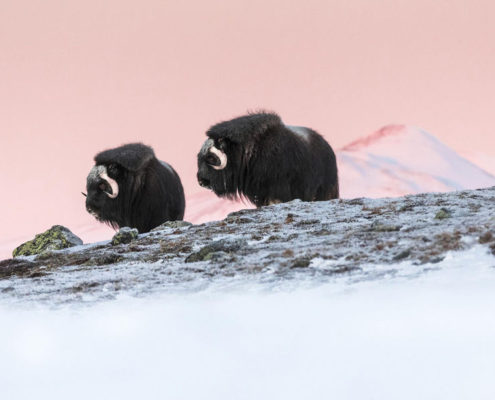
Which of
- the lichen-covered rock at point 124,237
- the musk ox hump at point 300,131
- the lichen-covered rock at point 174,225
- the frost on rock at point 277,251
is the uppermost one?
the musk ox hump at point 300,131

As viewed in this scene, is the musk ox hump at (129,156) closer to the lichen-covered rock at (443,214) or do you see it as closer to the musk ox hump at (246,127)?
the musk ox hump at (246,127)

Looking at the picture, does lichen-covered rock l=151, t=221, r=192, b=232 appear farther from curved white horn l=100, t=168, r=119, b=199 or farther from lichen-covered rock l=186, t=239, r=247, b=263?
curved white horn l=100, t=168, r=119, b=199

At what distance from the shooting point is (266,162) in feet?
40.1

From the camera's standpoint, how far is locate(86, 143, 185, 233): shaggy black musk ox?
42.7 ft

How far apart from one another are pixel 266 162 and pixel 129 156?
2154 mm

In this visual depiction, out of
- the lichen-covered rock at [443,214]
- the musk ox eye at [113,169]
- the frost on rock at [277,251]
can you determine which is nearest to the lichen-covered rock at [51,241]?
the frost on rock at [277,251]

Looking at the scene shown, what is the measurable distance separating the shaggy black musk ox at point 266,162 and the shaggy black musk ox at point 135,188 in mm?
563

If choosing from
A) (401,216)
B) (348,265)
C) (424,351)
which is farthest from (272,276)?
(401,216)

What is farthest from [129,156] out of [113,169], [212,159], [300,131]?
[300,131]

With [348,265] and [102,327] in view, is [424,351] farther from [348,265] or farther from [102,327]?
[102,327]

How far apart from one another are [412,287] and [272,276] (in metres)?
1.12

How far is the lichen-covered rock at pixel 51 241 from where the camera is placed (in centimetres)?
1140

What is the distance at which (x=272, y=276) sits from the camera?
6457mm

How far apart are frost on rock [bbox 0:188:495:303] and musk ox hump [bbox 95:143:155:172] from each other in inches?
115
